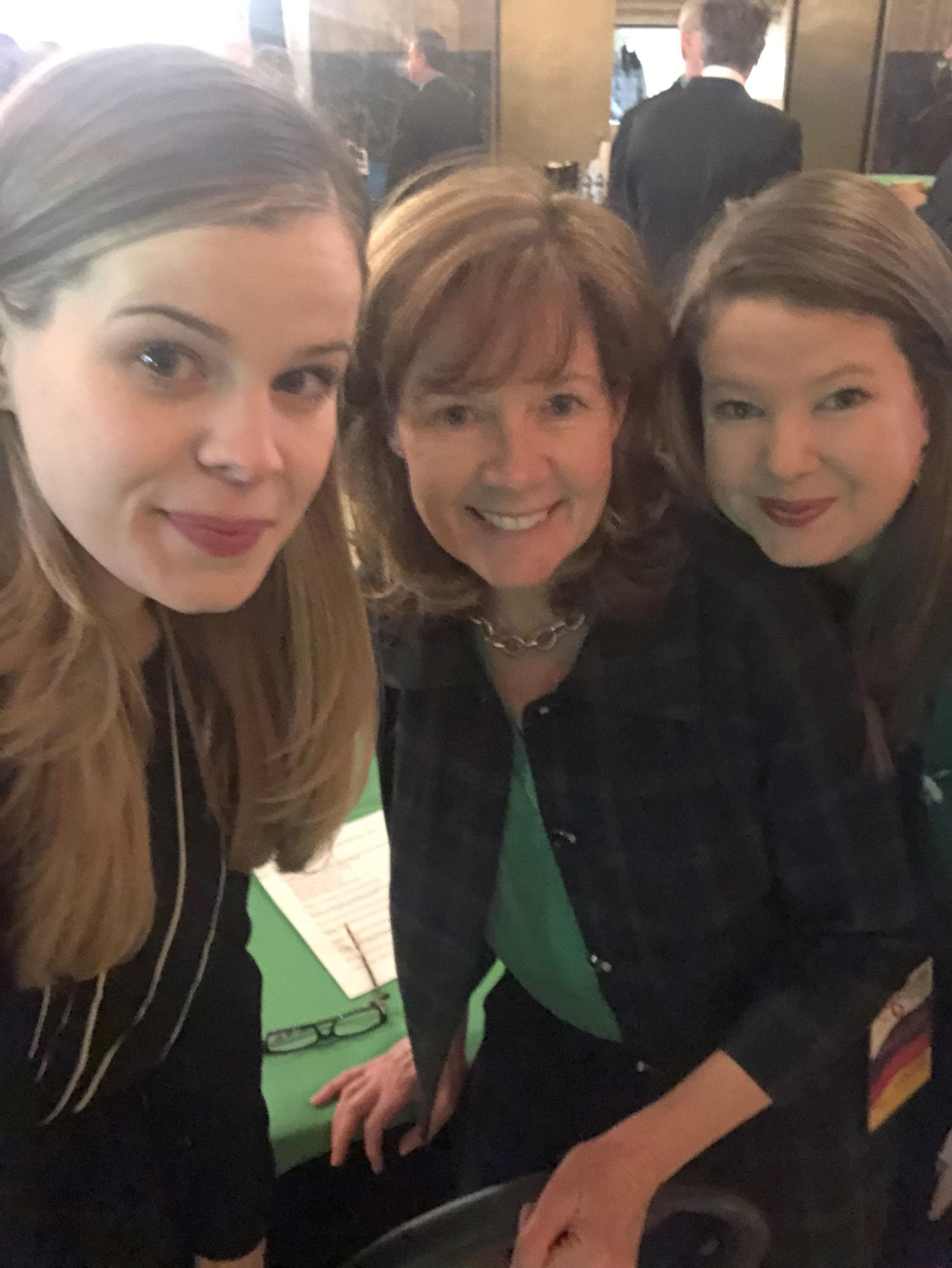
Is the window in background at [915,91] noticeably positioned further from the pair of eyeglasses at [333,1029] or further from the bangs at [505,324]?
the pair of eyeglasses at [333,1029]

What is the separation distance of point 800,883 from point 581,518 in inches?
15.0

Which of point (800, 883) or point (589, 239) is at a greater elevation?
point (589, 239)

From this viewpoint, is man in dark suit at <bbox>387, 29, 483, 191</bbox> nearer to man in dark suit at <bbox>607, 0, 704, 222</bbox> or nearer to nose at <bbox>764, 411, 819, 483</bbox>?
man in dark suit at <bbox>607, 0, 704, 222</bbox>

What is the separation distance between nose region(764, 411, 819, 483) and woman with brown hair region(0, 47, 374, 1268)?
1.32 ft

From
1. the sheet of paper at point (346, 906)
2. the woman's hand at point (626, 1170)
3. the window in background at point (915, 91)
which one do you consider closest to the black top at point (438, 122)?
the window in background at point (915, 91)

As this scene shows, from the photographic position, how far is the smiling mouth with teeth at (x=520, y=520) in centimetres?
89

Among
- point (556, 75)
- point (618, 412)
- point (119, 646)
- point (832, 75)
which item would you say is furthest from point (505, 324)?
point (832, 75)

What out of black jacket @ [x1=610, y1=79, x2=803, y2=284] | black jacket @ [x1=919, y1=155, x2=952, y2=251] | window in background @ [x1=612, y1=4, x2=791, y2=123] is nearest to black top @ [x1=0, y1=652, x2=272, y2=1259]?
black jacket @ [x1=919, y1=155, x2=952, y2=251]

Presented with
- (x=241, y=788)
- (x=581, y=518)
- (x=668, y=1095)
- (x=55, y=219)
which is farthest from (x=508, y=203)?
(x=668, y=1095)

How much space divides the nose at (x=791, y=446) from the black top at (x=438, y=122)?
76.2 inches

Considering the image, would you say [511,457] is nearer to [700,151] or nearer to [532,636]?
[532,636]

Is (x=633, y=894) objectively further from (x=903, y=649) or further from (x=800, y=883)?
(x=903, y=649)

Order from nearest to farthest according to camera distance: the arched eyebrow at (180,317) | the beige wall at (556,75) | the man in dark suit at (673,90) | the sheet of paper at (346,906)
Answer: the arched eyebrow at (180,317) < the sheet of paper at (346,906) < the man in dark suit at (673,90) < the beige wall at (556,75)

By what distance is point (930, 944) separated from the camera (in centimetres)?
106
